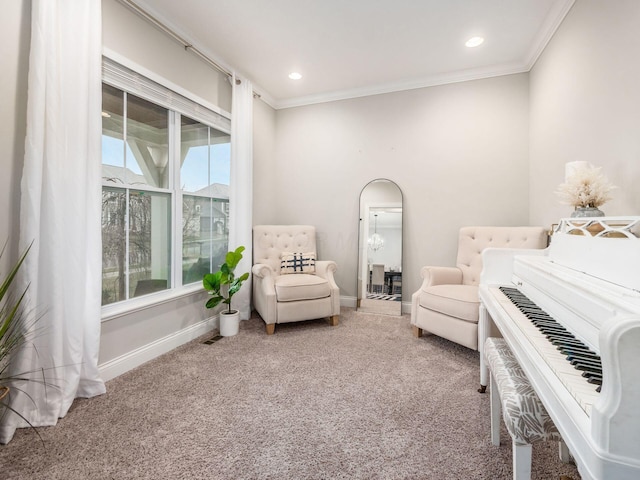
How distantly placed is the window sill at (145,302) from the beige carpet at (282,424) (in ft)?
A: 1.39

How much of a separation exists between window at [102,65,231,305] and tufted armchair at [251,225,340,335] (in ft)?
1.58

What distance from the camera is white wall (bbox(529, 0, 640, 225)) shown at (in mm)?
1567

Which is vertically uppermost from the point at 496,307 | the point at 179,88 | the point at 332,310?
the point at 179,88

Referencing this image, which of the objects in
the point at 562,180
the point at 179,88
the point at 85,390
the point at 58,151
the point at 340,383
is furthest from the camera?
the point at 179,88

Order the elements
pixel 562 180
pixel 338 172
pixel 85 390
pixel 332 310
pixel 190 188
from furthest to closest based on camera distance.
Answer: pixel 338 172, pixel 332 310, pixel 190 188, pixel 562 180, pixel 85 390

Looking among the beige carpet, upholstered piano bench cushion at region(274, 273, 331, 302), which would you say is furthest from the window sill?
upholstered piano bench cushion at region(274, 273, 331, 302)

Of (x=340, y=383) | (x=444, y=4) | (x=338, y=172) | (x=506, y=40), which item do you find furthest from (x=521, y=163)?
A: (x=340, y=383)

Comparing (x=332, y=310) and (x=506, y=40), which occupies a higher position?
(x=506, y=40)

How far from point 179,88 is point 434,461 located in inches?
120

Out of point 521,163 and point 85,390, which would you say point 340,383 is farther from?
point 521,163

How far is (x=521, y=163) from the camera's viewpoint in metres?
3.08

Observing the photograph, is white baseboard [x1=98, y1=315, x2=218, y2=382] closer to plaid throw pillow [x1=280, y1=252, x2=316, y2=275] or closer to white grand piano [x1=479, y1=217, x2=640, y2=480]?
plaid throw pillow [x1=280, y1=252, x2=316, y2=275]

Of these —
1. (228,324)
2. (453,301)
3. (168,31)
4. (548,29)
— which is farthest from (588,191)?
(168,31)

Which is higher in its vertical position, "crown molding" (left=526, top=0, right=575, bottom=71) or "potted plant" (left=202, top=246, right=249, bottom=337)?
"crown molding" (left=526, top=0, right=575, bottom=71)
